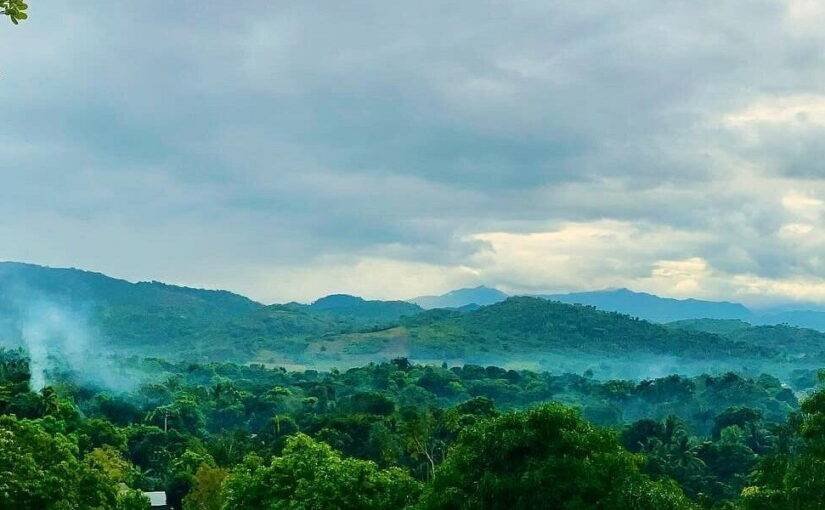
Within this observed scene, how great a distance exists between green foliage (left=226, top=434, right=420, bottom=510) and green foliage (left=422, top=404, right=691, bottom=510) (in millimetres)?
7837

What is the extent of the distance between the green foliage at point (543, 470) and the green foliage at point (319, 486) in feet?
25.7

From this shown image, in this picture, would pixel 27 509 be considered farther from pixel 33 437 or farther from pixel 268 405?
pixel 268 405

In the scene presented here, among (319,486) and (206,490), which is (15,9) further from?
(206,490)

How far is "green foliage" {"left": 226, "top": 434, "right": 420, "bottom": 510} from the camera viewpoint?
34.0 meters

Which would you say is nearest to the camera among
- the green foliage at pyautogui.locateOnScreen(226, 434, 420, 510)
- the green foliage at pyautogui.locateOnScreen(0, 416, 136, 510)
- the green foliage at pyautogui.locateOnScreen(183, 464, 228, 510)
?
the green foliage at pyautogui.locateOnScreen(0, 416, 136, 510)

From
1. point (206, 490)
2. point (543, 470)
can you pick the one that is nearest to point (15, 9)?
point (543, 470)

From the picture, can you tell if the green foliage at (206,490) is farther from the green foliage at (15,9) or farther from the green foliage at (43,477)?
the green foliage at (15,9)

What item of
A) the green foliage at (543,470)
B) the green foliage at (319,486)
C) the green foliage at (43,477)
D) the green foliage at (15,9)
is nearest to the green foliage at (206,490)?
the green foliage at (43,477)

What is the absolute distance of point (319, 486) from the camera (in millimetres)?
34125

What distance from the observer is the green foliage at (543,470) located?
2438 centimetres

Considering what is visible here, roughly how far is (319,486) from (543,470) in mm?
12172

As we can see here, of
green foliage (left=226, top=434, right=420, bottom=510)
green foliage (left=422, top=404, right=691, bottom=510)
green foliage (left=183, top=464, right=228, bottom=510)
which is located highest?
green foliage (left=422, top=404, right=691, bottom=510)

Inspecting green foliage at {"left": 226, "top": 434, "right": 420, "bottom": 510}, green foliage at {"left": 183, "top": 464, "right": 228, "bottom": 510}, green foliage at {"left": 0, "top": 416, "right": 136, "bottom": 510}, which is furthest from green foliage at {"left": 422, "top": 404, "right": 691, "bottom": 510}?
green foliage at {"left": 183, "top": 464, "right": 228, "bottom": 510}

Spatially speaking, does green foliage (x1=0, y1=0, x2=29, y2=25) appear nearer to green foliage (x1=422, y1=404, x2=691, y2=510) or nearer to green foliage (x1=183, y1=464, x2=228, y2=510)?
green foliage (x1=422, y1=404, x2=691, y2=510)
